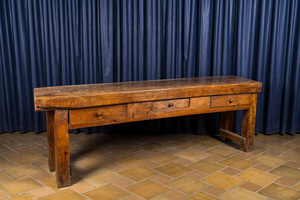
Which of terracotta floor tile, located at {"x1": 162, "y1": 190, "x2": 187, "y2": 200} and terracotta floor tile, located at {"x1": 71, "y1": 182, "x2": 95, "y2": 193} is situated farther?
terracotta floor tile, located at {"x1": 71, "y1": 182, "x2": 95, "y2": 193}

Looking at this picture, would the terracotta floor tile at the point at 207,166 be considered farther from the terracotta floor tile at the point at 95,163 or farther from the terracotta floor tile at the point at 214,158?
the terracotta floor tile at the point at 95,163

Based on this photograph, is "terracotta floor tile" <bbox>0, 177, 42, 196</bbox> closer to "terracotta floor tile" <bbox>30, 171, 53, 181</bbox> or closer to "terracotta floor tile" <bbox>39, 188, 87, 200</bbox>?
"terracotta floor tile" <bbox>30, 171, 53, 181</bbox>

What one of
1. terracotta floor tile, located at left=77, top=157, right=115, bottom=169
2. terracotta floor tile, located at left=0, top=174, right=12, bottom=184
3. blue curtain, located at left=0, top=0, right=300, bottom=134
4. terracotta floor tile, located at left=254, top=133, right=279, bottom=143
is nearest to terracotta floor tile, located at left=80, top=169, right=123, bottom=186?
terracotta floor tile, located at left=77, top=157, right=115, bottom=169

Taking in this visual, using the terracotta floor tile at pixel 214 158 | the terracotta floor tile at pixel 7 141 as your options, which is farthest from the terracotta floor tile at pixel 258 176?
the terracotta floor tile at pixel 7 141

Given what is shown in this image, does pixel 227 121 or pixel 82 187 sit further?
pixel 227 121

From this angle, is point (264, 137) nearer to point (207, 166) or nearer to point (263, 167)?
point (263, 167)

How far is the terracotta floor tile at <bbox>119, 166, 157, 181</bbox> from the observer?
2.89 m

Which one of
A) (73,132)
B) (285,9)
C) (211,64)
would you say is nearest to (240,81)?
(211,64)

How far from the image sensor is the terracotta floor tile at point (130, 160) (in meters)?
3.17

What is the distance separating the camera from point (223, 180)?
112 inches

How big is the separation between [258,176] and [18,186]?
2007 millimetres

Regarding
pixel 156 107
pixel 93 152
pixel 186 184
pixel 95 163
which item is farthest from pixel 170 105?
pixel 93 152

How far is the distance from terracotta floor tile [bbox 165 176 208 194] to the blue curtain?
4.05ft

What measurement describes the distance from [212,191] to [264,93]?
6.14ft
